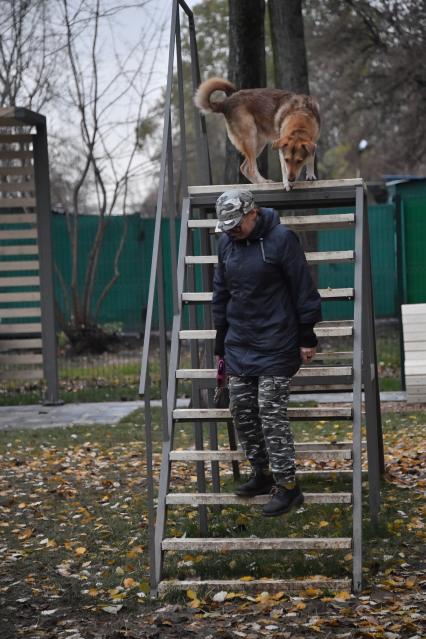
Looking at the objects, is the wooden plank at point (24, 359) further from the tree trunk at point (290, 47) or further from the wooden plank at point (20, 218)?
the tree trunk at point (290, 47)

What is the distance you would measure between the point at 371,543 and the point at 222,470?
303 centimetres

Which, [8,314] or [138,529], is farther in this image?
[8,314]

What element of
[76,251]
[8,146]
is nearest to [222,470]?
[76,251]

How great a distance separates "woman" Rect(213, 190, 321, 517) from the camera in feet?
19.8

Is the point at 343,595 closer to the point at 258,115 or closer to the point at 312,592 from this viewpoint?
the point at 312,592

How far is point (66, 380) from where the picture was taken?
1673cm

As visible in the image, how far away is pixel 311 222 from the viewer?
274 inches

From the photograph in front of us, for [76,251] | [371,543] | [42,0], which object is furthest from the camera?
[76,251]

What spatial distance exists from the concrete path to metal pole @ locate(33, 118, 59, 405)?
45 centimetres

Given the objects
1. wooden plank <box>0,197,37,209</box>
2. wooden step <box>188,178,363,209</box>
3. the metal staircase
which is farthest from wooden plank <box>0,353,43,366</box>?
wooden step <box>188,178,363,209</box>

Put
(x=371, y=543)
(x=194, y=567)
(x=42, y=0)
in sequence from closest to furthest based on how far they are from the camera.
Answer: (x=194, y=567) → (x=371, y=543) → (x=42, y=0)

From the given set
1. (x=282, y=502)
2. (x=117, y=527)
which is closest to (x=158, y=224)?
(x=282, y=502)

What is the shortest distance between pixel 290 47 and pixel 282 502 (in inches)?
423

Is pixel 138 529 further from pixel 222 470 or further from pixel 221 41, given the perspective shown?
pixel 221 41
